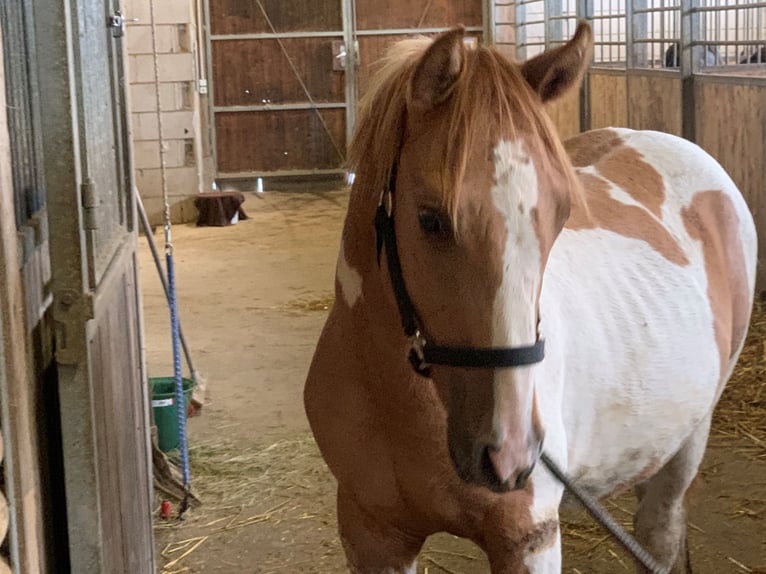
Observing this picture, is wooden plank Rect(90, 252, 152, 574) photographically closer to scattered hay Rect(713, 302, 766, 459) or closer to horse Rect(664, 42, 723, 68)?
scattered hay Rect(713, 302, 766, 459)

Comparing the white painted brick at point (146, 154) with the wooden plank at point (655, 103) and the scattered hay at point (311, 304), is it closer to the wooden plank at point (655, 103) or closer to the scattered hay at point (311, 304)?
the scattered hay at point (311, 304)

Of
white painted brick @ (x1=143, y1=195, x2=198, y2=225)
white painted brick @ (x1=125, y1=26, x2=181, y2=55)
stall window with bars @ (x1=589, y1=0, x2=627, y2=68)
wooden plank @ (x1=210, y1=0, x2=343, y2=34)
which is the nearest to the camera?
stall window with bars @ (x1=589, y1=0, x2=627, y2=68)

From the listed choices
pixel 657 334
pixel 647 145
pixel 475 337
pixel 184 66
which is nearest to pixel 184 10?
pixel 184 66

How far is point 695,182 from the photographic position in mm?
2443

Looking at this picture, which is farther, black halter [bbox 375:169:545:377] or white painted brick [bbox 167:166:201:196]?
white painted brick [bbox 167:166:201:196]

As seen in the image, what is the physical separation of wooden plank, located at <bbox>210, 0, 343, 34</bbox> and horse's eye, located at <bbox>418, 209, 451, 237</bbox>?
9.90 meters

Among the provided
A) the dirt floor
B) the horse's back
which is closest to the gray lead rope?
the horse's back

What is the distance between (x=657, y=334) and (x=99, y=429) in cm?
115

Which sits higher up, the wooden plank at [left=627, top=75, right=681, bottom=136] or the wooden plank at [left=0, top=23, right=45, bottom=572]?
the wooden plank at [left=627, top=75, right=681, bottom=136]

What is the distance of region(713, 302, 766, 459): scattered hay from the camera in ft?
11.6

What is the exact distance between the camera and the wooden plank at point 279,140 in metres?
10.9

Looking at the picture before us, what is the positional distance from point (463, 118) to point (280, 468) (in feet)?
7.80

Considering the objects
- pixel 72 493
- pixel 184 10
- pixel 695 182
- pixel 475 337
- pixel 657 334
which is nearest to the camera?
pixel 475 337

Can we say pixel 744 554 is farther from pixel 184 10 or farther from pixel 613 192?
pixel 184 10
